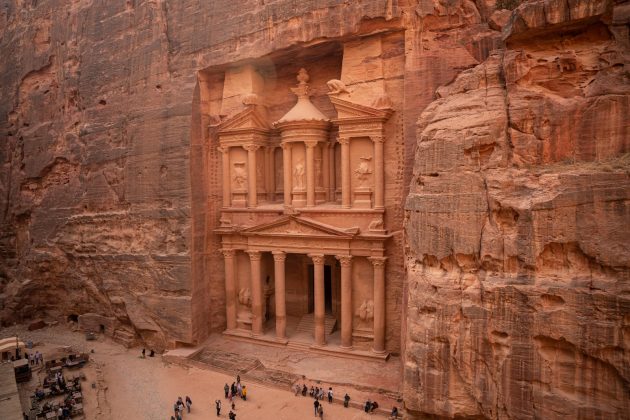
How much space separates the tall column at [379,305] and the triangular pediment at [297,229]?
151 cm

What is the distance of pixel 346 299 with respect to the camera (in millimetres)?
15219

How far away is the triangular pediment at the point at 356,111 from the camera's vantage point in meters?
14.3

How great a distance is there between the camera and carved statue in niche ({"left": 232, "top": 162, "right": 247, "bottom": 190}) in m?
17.2

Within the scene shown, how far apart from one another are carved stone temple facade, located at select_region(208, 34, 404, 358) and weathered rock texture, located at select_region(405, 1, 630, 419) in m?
4.93

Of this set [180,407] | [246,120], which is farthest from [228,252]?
[180,407]

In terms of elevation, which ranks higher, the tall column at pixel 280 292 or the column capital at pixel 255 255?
the column capital at pixel 255 255

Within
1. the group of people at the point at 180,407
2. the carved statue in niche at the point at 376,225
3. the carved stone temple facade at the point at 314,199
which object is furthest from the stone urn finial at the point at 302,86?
the group of people at the point at 180,407

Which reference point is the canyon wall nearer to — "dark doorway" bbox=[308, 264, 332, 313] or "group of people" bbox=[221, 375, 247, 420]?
"group of people" bbox=[221, 375, 247, 420]

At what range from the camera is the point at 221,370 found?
15.2m

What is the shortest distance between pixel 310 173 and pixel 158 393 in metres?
9.11

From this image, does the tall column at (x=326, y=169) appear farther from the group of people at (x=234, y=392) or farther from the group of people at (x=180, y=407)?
the group of people at (x=180, y=407)

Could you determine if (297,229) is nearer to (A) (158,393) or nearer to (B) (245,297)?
(B) (245,297)

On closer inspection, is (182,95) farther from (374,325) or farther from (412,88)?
(374,325)

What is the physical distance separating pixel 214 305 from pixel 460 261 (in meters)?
11.7
